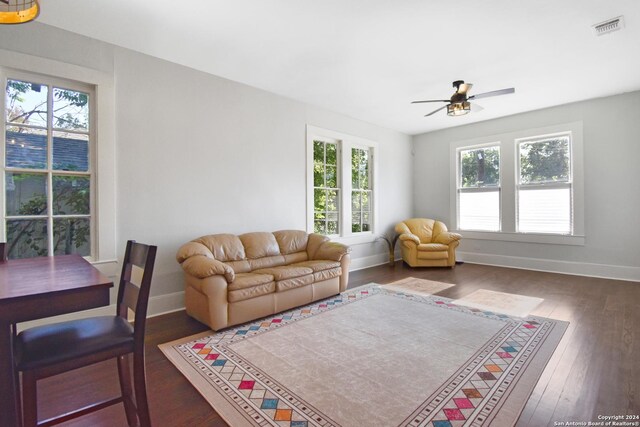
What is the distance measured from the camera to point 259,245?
3941 mm

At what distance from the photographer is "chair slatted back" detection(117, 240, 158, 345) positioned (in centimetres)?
148

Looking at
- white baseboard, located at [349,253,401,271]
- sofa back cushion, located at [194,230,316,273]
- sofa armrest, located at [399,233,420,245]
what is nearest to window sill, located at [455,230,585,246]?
sofa armrest, located at [399,233,420,245]

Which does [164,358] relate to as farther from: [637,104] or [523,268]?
[637,104]

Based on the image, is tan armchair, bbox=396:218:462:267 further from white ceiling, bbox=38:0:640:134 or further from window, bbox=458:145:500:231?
white ceiling, bbox=38:0:640:134

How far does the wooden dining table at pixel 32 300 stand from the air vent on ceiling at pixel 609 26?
4.47 meters

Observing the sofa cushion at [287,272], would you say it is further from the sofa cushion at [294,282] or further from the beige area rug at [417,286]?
the beige area rug at [417,286]

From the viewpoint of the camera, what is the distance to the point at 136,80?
10.8ft

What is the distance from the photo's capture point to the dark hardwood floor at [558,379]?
1766 millimetres

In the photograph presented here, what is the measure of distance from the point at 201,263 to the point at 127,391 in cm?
135

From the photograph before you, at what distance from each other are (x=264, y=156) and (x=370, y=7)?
2.42 meters

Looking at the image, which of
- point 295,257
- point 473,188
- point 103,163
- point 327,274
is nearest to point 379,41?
point 327,274

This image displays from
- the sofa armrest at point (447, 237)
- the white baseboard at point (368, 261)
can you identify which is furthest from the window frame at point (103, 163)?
the sofa armrest at point (447, 237)

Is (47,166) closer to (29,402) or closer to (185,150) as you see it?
(185,150)

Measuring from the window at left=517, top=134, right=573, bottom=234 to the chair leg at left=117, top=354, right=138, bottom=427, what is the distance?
6.53 m
